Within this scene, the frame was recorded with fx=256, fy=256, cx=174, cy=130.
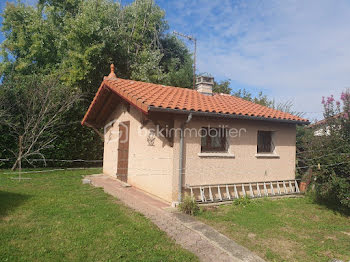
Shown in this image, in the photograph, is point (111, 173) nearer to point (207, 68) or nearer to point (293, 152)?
point (293, 152)

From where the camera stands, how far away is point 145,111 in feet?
21.3

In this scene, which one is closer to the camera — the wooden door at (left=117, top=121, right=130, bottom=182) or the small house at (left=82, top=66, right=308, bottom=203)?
the small house at (left=82, top=66, right=308, bottom=203)

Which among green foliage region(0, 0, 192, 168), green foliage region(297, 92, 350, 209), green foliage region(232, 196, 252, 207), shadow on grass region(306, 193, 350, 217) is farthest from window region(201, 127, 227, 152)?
green foliage region(0, 0, 192, 168)

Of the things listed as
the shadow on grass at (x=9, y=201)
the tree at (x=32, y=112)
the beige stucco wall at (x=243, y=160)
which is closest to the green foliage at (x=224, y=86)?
the tree at (x=32, y=112)

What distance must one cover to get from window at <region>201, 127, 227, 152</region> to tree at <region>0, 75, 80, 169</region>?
8.20 meters

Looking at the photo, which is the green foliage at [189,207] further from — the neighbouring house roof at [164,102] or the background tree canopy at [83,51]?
the background tree canopy at [83,51]

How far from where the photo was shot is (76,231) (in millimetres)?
A: 4957

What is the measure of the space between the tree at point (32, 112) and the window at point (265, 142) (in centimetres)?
936

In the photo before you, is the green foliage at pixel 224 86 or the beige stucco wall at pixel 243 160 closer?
the beige stucco wall at pixel 243 160

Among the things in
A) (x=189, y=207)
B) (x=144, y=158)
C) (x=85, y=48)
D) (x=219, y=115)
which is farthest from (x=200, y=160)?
(x=85, y=48)

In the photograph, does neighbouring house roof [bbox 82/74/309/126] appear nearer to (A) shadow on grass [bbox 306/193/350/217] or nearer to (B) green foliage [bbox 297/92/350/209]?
(B) green foliage [bbox 297/92/350/209]

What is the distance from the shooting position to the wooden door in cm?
1033

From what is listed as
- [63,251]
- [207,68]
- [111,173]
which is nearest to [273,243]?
[63,251]

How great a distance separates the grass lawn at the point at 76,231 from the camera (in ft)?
13.4
